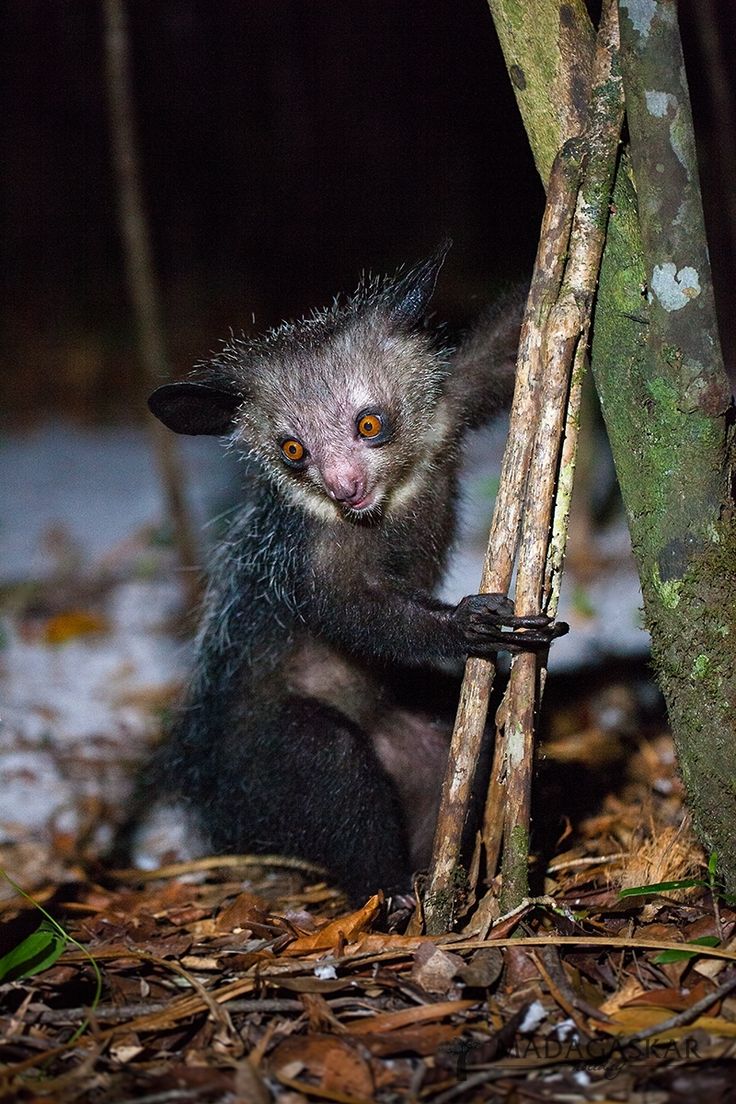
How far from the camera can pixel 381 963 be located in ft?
10.4

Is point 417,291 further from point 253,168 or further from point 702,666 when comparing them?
point 253,168

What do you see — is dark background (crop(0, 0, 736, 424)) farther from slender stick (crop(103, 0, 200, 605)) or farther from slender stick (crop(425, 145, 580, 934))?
slender stick (crop(425, 145, 580, 934))

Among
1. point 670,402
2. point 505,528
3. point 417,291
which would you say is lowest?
point 505,528

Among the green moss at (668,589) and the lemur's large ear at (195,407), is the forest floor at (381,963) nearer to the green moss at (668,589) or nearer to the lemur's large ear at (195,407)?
the green moss at (668,589)

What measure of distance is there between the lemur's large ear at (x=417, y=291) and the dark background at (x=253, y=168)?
8.07ft

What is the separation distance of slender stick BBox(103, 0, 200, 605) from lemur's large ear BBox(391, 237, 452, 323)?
2.26 meters

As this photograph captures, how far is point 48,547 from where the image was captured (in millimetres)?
8812

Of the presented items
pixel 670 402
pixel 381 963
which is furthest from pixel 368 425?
pixel 381 963

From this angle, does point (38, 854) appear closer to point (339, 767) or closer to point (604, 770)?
point (339, 767)

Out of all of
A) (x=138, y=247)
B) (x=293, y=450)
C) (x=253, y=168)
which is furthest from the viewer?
(x=253, y=168)

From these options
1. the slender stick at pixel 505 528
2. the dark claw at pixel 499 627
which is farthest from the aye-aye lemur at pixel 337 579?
the slender stick at pixel 505 528

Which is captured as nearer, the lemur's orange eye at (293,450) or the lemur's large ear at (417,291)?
the lemur's orange eye at (293,450)

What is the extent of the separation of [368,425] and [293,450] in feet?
0.99

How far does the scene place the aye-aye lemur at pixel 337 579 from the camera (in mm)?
4016
